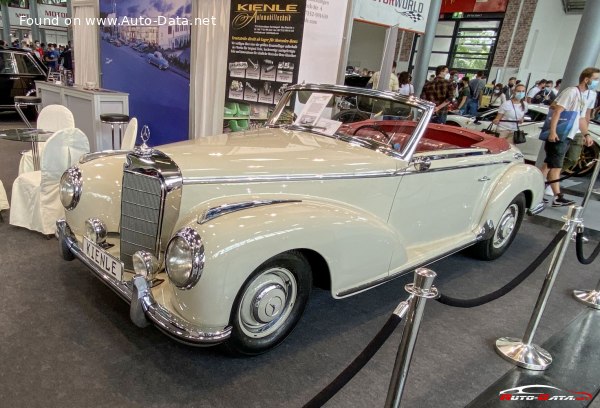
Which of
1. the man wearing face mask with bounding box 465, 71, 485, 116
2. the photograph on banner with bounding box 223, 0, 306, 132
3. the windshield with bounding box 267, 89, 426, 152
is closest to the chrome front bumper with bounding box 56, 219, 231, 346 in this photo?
the windshield with bounding box 267, 89, 426, 152

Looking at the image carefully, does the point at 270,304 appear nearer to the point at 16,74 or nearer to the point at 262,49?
the point at 262,49

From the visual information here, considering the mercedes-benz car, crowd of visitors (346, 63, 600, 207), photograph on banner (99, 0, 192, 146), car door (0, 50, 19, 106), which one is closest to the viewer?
crowd of visitors (346, 63, 600, 207)

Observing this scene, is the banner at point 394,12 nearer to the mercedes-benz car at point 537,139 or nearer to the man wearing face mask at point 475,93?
the mercedes-benz car at point 537,139

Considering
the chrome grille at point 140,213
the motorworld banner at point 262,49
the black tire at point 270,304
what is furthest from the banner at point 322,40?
the black tire at point 270,304

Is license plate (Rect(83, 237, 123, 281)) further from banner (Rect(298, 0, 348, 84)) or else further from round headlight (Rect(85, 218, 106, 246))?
banner (Rect(298, 0, 348, 84))

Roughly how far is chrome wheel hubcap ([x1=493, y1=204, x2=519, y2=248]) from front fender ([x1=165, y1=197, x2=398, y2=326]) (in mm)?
1877

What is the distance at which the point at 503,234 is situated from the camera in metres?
3.91

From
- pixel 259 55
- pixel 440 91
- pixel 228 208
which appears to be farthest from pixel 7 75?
pixel 228 208

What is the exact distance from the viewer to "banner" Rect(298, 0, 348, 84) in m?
4.94

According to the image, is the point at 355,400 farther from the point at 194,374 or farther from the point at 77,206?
the point at 77,206

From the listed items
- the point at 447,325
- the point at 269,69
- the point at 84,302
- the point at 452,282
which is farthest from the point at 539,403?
the point at 269,69

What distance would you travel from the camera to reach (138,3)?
677 cm

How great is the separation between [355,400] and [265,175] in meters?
1.24

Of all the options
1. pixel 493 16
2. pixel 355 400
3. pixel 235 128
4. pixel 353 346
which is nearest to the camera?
pixel 355 400
